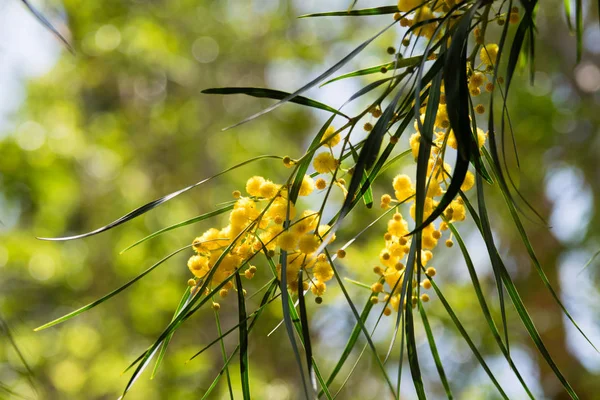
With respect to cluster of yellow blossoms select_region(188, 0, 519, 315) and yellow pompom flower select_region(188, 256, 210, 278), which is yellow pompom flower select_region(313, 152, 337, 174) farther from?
yellow pompom flower select_region(188, 256, 210, 278)

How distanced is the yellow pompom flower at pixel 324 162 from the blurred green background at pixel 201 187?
1798 millimetres

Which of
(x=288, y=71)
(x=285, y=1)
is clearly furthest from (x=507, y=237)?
(x=285, y=1)

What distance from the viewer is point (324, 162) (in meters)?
0.53

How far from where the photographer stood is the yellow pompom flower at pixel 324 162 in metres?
0.53

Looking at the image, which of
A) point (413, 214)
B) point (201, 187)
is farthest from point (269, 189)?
point (201, 187)

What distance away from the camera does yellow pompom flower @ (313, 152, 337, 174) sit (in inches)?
20.7

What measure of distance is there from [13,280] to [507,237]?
2.51 metres

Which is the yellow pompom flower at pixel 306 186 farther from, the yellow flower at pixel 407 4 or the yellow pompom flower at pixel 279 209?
the yellow flower at pixel 407 4

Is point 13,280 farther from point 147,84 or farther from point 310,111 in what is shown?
point 310,111

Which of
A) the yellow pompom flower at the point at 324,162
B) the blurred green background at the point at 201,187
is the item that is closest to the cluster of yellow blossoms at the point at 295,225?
the yellow pompom flower at the point at 324,162

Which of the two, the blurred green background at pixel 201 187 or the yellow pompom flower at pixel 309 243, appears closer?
the yellow pompom flower at pixel 309 243

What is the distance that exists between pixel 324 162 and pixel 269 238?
0.26ft

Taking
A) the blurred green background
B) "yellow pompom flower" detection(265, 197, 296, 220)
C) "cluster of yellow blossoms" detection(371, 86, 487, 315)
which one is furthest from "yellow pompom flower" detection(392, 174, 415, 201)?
the blurred green background

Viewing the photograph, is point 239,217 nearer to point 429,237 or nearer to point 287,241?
point 287,241
